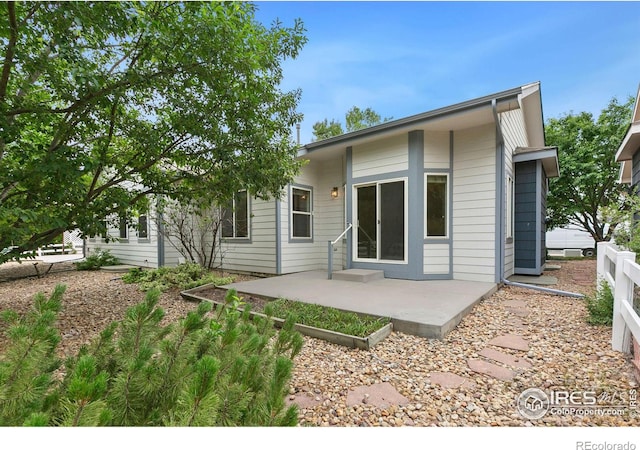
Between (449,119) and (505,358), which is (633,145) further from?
(505,358)

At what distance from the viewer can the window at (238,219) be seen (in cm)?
764

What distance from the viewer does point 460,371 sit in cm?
240

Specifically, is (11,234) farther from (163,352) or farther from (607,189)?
(607,189)

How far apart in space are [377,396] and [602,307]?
318 cm

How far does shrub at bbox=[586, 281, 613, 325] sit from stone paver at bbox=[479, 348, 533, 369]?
1.57 meters

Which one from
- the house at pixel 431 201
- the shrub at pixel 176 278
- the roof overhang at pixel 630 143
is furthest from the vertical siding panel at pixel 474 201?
the shrub at pixel 176 278

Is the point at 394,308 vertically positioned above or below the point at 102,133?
below

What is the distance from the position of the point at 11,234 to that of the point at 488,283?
6.67 metres

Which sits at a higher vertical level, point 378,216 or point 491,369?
point 378,216

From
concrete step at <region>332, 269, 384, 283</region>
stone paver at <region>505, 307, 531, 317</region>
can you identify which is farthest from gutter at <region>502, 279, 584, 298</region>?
concrete step at <region>332, 269, 384, 283</region>

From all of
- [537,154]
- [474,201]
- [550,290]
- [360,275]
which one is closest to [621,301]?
[550,290]

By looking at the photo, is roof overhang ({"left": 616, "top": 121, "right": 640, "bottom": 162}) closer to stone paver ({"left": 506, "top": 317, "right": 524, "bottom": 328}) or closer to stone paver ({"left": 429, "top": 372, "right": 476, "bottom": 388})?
stone paver ({"left": 506, "top": 317, "right": 524, "bottom": 328})

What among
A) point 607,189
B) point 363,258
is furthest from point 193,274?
point 607,189

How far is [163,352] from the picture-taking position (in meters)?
1.14
